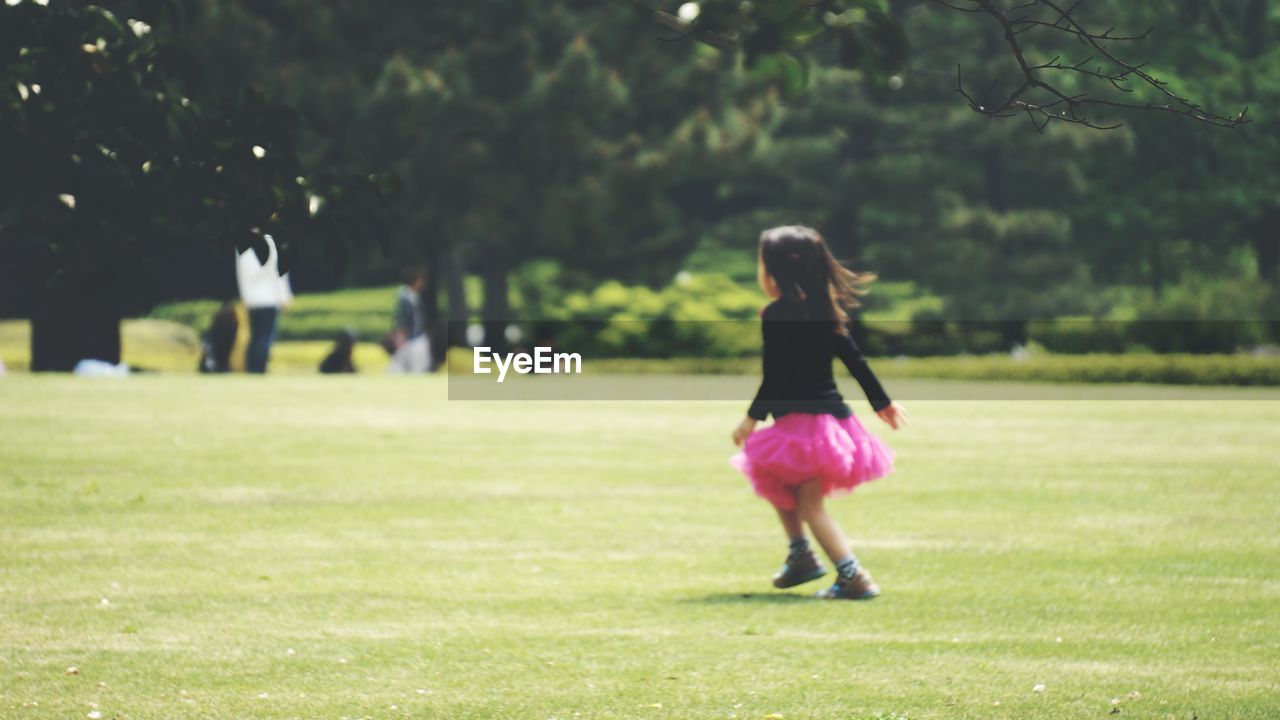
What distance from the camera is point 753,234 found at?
39.3 metres

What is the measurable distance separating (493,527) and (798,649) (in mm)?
3844

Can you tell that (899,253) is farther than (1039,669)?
Yes

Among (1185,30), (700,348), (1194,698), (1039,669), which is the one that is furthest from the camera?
(1185,30)

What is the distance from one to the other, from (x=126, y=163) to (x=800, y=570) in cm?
412

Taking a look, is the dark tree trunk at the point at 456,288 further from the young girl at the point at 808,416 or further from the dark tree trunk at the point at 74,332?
the young girl at the point at 808,416

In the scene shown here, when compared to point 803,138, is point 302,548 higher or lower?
lower

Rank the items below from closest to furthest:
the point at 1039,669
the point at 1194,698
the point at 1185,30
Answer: the point at 1194,698 < the point at 1039,669 < the point at 1185,30

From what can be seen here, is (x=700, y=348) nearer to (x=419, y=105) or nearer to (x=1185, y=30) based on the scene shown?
(x=419, y=105)

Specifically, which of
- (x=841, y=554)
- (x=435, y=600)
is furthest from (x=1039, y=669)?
(x=435, y=600)

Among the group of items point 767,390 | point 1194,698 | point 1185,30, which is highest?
point 1185,30

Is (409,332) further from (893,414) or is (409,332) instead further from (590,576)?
(893,414)

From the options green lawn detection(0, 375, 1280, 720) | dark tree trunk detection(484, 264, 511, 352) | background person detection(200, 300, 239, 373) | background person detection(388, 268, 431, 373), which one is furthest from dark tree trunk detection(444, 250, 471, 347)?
green lawn detection(0, 375, 1280, 720)

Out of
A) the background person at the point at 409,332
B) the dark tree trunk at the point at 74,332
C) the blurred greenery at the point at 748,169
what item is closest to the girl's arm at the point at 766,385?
the dark tree trunk at the point at 74,332

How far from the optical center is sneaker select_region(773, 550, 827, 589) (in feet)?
28.1
